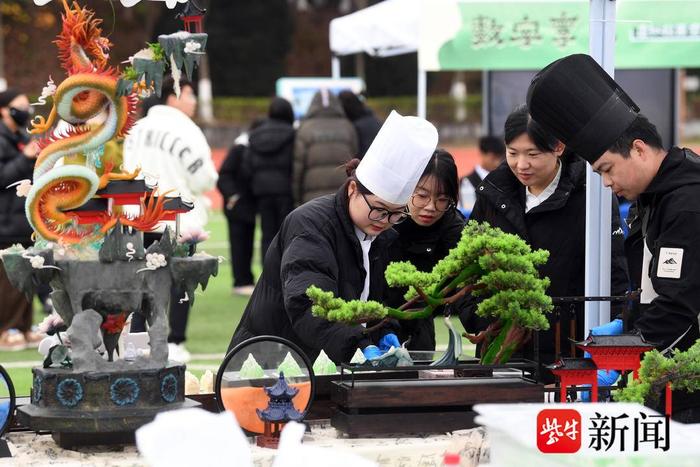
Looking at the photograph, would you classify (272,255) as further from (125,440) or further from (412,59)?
(412,59)

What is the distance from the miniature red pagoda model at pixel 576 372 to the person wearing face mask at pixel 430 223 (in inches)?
32.7

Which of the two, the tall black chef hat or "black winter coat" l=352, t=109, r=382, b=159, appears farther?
"black winter coat" l=352, t=109, r=382, b=159

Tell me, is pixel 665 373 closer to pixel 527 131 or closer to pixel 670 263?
pixel 670 263

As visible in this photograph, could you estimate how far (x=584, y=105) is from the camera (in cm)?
240

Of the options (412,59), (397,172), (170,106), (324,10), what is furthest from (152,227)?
(324,10)

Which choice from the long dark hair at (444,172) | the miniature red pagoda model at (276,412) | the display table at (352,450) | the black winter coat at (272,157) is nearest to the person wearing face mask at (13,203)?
the black winter coat at (272,157)

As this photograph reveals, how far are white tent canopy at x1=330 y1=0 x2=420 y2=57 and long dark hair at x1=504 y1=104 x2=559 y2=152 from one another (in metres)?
4.47

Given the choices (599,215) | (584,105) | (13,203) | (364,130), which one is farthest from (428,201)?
(364,130)

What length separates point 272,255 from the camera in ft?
9.80

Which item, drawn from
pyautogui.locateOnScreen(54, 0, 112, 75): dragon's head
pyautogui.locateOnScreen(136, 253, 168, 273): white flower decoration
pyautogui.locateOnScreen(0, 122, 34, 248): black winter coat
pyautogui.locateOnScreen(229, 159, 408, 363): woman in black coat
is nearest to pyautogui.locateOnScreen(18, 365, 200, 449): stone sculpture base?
pyautogui.locateOnScreen(136, 253, 168, 273): white flower decoration

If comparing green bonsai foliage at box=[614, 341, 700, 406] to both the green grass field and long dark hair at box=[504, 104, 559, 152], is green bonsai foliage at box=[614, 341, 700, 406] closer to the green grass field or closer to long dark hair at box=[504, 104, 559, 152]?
long dark hair at box=[504, 104, 559, 152]

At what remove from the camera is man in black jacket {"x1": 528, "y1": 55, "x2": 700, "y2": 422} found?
2361 mm

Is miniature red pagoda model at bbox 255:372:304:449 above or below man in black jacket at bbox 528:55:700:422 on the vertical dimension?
below

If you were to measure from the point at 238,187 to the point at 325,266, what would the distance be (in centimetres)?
657
